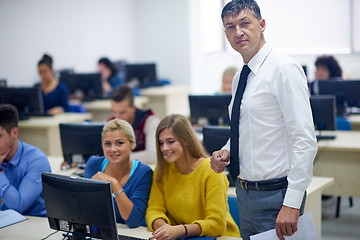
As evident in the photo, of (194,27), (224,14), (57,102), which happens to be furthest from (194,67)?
(224,14)

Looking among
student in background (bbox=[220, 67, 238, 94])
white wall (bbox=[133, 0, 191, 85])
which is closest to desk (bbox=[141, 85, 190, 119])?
white wall (bbox=[133, 0, 191, 85])

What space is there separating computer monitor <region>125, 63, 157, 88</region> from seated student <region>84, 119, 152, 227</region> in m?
5.27

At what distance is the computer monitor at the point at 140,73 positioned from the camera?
823cm

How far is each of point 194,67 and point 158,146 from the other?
277 inches

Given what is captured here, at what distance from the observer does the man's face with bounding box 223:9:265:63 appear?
1992mm

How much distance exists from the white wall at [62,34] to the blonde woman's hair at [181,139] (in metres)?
5.04

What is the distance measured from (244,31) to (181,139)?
0.93m

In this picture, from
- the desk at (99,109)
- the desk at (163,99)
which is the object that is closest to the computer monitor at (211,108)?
the desk at (99,109)

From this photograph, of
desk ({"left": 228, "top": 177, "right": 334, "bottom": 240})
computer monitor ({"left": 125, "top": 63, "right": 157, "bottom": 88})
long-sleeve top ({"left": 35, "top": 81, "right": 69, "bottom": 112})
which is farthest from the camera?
computer monitor ({"left": 125, "top": 63, "right": 157, "bottom": 88})

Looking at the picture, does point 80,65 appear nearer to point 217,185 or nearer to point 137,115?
point 137,115

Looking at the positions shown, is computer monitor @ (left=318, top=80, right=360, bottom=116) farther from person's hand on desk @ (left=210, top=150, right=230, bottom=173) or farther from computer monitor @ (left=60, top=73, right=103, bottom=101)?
person's hand on desk @ (left=210, top=150, right=230, bottom=173)

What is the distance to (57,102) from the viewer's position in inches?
254

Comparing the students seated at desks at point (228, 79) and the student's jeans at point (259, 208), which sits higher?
the students seated at desks at point (228, 79)

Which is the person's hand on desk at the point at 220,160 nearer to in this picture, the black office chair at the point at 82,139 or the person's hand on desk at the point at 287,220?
the person's hand on desk at the point at 287,220
